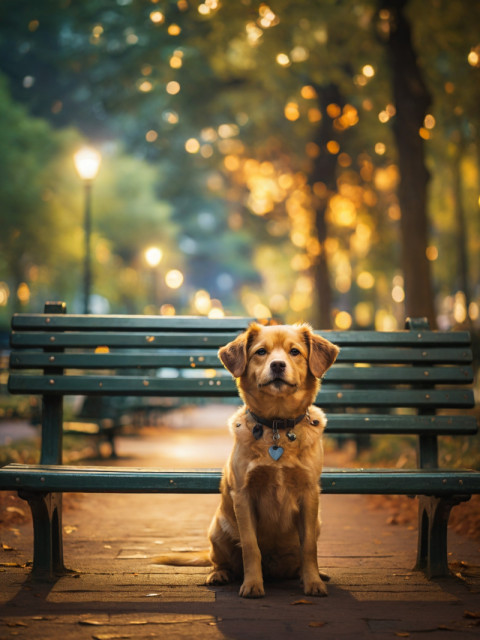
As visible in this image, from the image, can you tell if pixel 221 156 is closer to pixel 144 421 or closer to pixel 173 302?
pixel 144 421

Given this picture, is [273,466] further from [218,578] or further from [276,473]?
[218,578]

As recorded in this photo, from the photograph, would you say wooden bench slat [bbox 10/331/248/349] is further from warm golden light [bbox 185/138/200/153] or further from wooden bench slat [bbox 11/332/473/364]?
warm golden light [bbox 185/138/200/153]

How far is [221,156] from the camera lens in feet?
77.3

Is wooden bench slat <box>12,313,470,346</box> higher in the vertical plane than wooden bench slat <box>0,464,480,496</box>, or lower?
higher

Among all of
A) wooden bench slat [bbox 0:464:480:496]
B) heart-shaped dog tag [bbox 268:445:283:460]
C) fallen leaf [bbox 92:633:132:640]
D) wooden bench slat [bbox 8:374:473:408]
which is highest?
wooden bench slat [bbox 8:374:473:408]

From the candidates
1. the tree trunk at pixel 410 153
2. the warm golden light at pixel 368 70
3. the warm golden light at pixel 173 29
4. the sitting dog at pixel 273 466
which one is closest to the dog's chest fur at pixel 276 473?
the sitting dog at pixel 273 466

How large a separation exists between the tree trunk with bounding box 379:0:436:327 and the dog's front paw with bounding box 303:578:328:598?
7.76 m

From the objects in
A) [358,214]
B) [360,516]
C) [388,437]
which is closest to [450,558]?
[360,516]

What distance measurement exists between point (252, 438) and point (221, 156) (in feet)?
65.5

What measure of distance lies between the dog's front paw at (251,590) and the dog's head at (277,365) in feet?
2.89

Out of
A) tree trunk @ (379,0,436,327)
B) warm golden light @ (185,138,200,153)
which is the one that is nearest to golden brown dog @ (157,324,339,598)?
tree trunk @ (379,0,436,327)

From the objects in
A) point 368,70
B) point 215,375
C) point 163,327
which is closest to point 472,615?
point 215,375

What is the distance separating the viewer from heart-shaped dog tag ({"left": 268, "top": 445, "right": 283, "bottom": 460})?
420 centimetres

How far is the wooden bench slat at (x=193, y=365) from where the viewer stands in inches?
203
